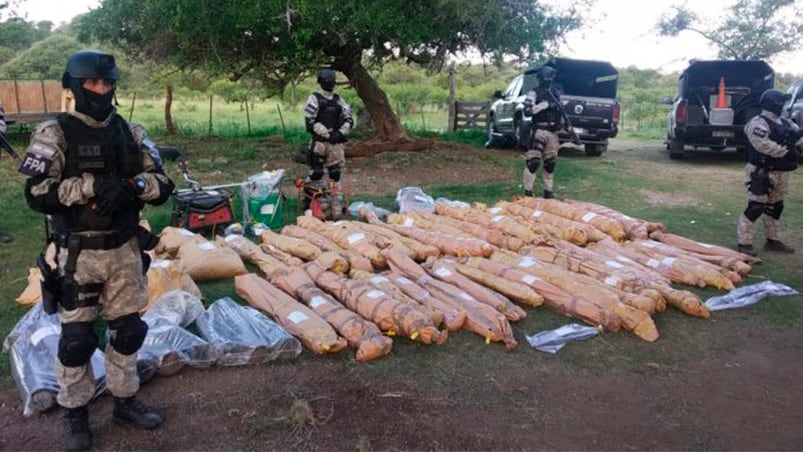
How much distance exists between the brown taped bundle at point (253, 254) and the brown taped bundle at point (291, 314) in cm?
38

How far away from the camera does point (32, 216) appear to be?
7.33 metres

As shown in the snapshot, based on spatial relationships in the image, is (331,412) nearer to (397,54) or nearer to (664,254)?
(664,254)

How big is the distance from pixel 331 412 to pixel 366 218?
428 cm

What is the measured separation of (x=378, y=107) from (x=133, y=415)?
10.5 m

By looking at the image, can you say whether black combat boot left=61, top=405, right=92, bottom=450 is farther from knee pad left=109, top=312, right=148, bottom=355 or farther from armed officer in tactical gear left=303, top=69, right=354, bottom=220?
armed officer in tactical gear left=303, top=69, right=354, bottom=220

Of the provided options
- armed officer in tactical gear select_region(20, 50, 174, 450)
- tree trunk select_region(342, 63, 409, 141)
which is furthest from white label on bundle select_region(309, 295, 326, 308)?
tree trunk select_region(342, 63, 409, 141)

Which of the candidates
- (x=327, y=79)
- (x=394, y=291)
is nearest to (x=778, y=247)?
(x=394, y=291)

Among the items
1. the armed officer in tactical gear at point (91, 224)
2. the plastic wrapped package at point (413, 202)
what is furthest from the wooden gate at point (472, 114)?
the armed officer in tactical gear at point (91, 224)

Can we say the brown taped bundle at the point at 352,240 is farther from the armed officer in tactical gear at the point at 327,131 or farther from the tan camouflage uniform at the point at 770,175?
the tan camouflage uniform at the point at 770,175

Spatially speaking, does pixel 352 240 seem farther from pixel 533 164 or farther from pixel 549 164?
pixel 549 164

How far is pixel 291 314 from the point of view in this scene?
417 centimetres

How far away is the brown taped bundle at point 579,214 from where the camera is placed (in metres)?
6.50

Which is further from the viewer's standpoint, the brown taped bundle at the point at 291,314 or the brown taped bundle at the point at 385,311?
the brown taped bundle at the point at 385,311

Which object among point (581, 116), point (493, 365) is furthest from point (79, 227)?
point (581, 116)
